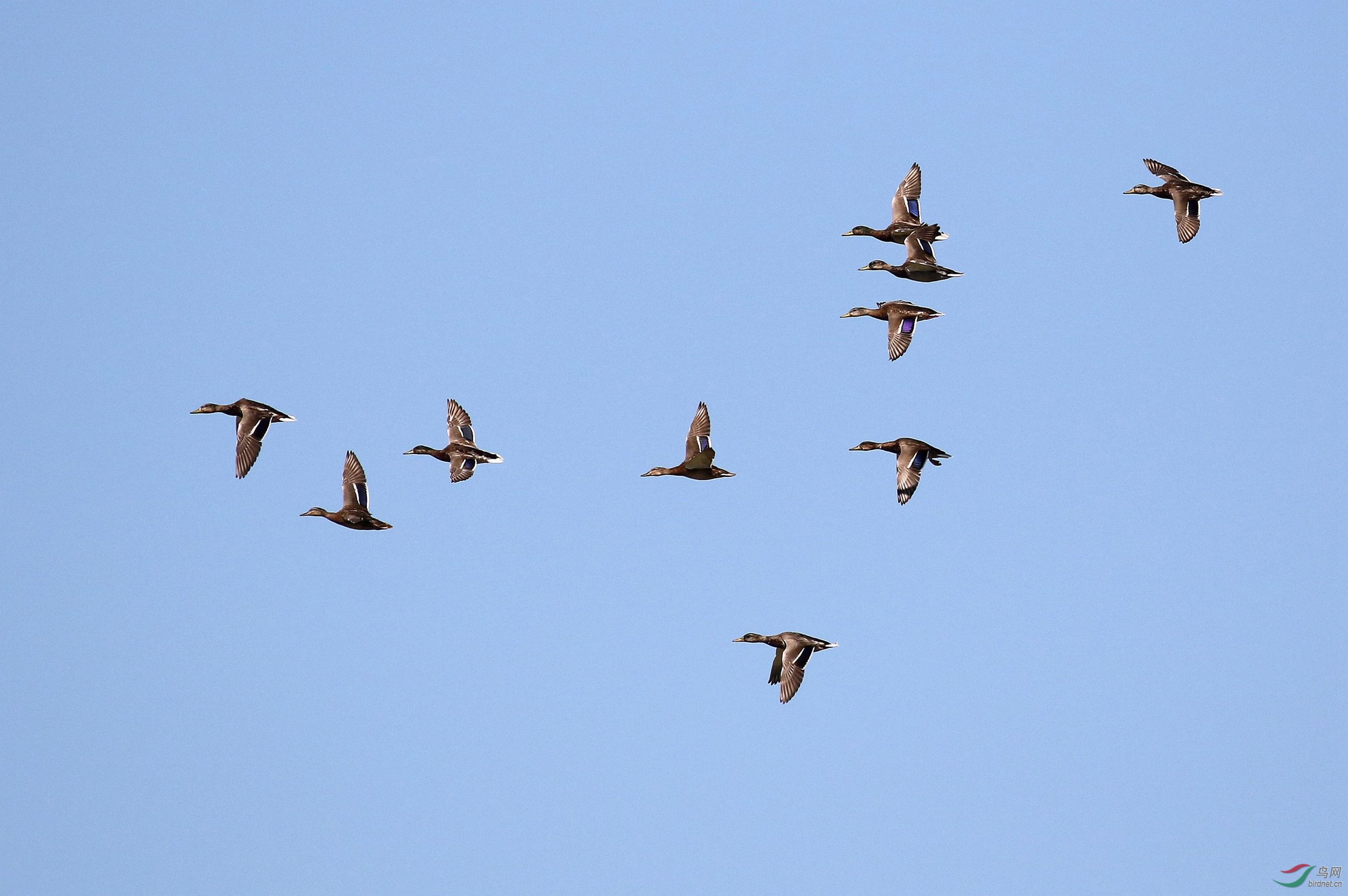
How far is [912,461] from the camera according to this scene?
222 feet

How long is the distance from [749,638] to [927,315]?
12.5m

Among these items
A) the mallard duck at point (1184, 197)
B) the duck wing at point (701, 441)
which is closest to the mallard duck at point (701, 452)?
the duck wing at point (701, 441)

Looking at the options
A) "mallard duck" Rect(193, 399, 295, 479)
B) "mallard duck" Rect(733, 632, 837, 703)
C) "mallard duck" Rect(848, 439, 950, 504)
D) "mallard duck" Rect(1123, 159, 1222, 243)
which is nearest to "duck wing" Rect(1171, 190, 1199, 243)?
"mallard duck" Rect(1123, 159, 1222, 243)

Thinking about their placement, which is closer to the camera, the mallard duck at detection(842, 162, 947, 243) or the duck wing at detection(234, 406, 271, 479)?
the duck wing at detection(234, 406, 271, 479)

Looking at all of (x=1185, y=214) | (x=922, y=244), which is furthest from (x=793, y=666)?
(x=1185, y=214)

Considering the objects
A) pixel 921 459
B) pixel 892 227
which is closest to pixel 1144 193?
pixel 892 227

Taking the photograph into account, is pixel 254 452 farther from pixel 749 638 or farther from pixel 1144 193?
pixel 1144 193

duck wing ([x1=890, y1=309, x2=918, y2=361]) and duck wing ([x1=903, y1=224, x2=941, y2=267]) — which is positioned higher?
duck wing ([x1=903, y1=224, x2=941, y2=267])

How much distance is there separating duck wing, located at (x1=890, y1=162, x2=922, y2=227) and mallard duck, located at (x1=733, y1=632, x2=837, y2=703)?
17.9 meters

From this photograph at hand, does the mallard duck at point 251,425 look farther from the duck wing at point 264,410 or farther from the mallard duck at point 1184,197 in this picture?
the mallard duck at point 1184,197

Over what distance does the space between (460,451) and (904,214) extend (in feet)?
60.3

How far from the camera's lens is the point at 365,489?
6894 centimetres

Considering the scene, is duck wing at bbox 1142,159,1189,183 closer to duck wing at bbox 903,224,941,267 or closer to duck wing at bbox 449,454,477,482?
duck wing at bbox 903,224,941,267

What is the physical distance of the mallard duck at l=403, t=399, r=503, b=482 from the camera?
241 feet
